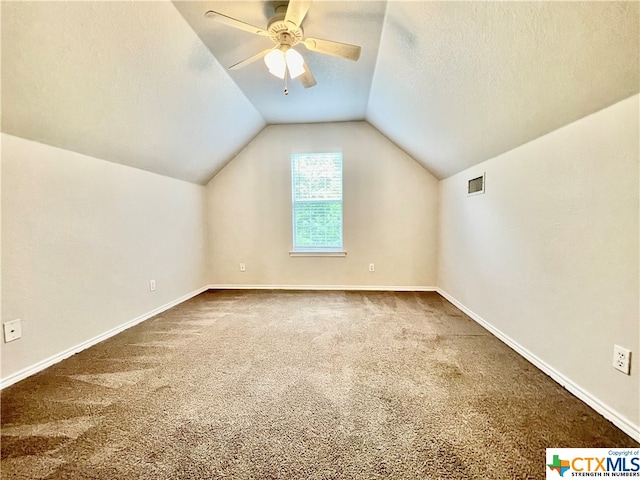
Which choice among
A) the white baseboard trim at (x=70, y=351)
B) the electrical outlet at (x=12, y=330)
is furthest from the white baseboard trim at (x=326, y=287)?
the electrical outlet at (x=12, y=330)

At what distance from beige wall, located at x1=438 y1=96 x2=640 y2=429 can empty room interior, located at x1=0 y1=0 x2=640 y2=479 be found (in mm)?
15

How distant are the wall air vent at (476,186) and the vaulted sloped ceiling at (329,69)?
0.74ft

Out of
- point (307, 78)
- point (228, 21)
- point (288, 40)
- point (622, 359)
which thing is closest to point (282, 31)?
point (288, 40)

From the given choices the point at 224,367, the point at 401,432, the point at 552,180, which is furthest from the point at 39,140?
the point at 552,180

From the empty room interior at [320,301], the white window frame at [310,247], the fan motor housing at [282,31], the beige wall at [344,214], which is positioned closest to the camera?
the empty room interior at [320,301]

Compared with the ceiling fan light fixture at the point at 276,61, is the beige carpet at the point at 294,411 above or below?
below

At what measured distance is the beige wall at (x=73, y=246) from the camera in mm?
1869

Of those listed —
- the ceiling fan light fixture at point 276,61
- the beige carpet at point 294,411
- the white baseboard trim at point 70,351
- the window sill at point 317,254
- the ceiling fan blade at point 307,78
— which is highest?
the ceiling fan blade at point 307,78

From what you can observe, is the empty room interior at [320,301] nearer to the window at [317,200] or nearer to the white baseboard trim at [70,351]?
the white baseboard trim at [70,351]

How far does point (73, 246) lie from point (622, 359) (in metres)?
3.64

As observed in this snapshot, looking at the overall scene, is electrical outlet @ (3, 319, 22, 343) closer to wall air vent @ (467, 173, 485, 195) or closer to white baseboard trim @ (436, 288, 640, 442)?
white baseboard trim @ (436, 288, 640, 442)

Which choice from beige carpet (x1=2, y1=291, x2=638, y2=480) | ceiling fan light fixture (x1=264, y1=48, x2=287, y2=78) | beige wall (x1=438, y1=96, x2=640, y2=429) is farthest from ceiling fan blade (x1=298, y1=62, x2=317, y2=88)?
beige carpet (x1=2, y1=291, x2=638, y2=480)

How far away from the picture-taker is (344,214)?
4.23 metres

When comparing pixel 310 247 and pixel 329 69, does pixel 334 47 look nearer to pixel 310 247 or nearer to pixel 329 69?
pixel 329 69
